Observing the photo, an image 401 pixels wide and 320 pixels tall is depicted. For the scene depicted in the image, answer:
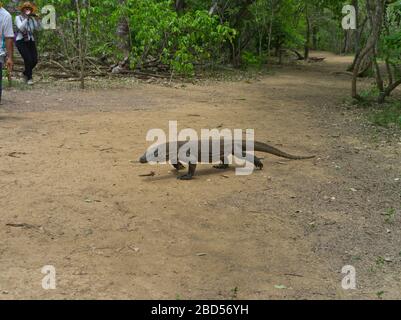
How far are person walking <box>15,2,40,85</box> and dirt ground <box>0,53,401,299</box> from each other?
10.8ft

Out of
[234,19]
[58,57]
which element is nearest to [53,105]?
[58,57]

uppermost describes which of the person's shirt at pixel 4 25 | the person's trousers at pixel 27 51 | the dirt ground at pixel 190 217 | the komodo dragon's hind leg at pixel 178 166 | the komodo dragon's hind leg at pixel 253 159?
the person's shirt at pixel 4 25

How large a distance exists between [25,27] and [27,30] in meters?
0.07

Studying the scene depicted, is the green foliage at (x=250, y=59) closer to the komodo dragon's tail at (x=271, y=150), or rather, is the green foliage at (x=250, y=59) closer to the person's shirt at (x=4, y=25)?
the person's shirt at (x=4, y=25)

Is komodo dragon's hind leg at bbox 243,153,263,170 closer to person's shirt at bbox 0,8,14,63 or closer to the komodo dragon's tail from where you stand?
the komodo dragon's tail

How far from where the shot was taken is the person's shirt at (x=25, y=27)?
11.1 m

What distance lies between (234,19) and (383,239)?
15332 mm

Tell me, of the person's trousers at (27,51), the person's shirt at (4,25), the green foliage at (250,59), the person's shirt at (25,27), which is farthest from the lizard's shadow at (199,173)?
the green foliage at (250,59)

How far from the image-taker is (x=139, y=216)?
14.9 feet

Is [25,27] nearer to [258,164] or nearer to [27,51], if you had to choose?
[27,51]

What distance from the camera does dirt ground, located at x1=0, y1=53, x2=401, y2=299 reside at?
344cm

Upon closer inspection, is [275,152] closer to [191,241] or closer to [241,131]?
[241,131]

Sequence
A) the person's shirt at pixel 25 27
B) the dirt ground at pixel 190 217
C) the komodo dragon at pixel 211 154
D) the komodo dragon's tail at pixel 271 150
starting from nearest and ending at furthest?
the dirt ground at pixel 190 217 < the komodo dragon at pixel 211 154 < the komodo dragon's tail at pixel 271 150 < the person's shirt at pixel 25 27

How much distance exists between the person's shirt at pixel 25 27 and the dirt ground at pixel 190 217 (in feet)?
10.8
